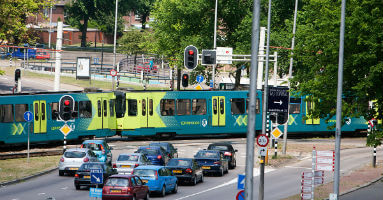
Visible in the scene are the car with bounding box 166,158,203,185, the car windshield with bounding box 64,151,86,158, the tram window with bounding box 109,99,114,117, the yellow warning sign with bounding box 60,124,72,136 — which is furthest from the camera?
the tram window with bounding box 109,99,114,117

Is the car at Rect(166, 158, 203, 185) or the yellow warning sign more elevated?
the yellow warning sign

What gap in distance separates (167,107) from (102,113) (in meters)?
5.17

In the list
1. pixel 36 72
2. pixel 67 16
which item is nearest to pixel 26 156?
pixel 36 72

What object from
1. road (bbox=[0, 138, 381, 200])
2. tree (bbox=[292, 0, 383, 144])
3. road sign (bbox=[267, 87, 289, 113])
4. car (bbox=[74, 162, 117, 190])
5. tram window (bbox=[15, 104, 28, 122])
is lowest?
road (bbox=[0, 138, 381, 200])

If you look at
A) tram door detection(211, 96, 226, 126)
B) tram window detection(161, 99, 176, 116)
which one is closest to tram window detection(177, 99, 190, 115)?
tram window detection(161, 99, 176, 116)

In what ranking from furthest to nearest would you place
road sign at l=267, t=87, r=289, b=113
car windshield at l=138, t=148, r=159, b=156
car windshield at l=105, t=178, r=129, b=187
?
car windshield at l=138, t=148, r=159, b=156
car windshield at l=105, t=178, r=129, b=187
road sign at l=267, t=87, r=289, b=113

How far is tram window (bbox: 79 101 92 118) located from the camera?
49.0 meters

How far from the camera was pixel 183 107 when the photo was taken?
176 ft

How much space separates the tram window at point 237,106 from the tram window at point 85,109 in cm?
1121

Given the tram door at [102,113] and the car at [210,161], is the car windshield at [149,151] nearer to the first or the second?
the car at [210,161]

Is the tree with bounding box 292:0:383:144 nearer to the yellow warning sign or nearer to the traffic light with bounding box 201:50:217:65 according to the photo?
the traffic light with bounding box 201:50:217:65

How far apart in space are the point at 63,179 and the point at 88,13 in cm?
8819

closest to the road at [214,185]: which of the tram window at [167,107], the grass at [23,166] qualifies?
the grass at [23,166]

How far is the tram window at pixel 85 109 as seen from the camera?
49.0 meters
